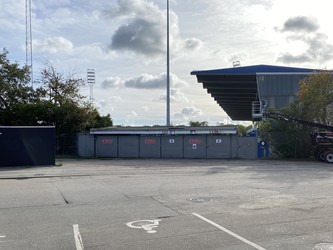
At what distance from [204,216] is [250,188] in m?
5.71

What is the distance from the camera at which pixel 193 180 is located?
17.8m

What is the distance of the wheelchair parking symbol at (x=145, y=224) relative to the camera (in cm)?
835

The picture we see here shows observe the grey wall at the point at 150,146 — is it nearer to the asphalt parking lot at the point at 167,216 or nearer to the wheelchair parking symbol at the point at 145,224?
the asphalt parking lot at the point at 167,216

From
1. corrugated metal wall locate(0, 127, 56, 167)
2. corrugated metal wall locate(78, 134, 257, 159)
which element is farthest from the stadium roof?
corrugated metal wall locate(0, 127, 56, 167)

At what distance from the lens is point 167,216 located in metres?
9.62

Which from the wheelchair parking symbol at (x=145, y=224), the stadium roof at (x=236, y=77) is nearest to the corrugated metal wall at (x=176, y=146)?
the stadium roof at (x=236, y=77)

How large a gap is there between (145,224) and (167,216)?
0.99m

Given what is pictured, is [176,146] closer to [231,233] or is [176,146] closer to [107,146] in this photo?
[107,146]

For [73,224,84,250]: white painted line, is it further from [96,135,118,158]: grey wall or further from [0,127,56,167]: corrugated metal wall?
[96,135,118,158]: grey wall

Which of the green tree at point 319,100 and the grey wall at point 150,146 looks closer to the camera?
the green tree at point 319,100

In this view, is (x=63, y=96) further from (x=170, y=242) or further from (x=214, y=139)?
(x=170, y=242)

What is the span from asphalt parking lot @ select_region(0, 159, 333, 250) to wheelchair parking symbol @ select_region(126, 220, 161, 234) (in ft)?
0.07

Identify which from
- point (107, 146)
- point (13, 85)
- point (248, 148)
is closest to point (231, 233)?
point (248, 148)

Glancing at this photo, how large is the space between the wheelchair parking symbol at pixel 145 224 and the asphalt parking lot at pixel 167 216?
20 millimetres
